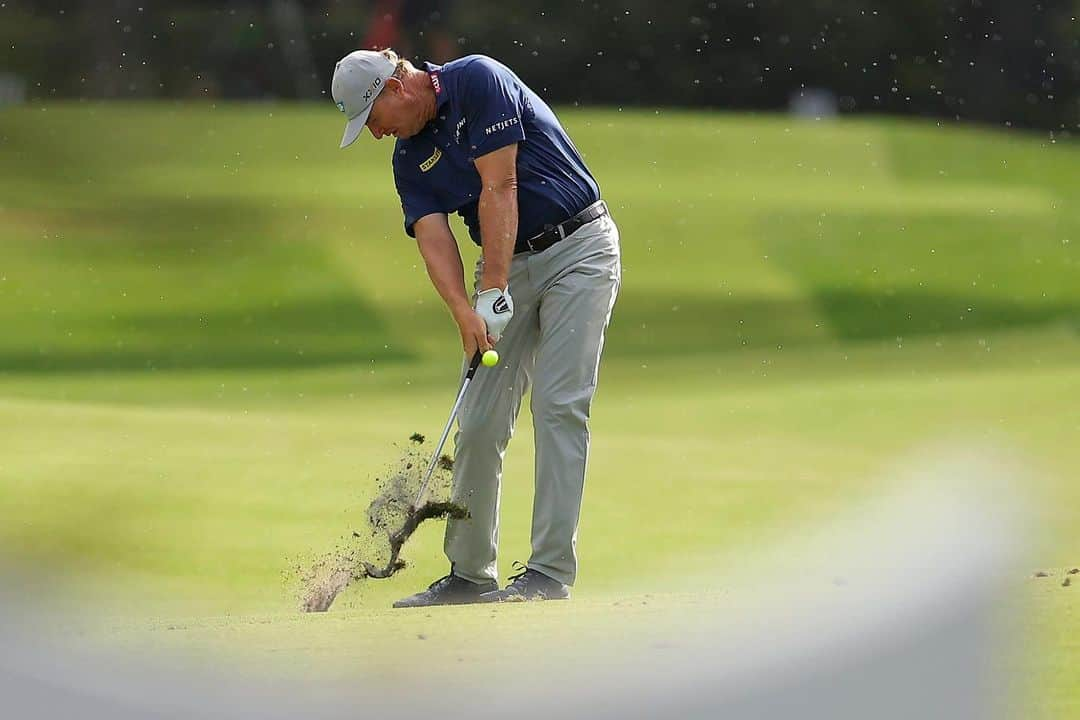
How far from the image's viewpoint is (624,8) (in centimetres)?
3206

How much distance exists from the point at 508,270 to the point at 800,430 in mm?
5074

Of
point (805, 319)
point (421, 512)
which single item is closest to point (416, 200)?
point (421, 512)

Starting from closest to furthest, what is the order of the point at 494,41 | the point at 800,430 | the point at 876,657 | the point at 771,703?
1. the point at 771,703
2. the point at 876,657
3. the point at 800,430
4. the point at 494,41

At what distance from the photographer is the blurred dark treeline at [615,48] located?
102ft

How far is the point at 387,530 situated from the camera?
4.71m

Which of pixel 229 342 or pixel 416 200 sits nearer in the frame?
pixel 416 200

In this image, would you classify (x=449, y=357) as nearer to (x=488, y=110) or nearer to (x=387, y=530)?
(x=387, y=530)

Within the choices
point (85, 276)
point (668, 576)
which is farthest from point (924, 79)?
point (668, 576)

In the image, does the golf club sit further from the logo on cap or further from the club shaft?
the logo on cap

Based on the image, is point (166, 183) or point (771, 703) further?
point (166, 183)

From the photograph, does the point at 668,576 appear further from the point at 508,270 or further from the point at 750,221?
the point at 750,221

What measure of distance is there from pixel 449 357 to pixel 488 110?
10485mm

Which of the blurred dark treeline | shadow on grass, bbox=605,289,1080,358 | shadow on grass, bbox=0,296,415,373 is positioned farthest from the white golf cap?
the blurred dark treeline

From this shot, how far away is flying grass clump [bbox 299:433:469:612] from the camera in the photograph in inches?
182
